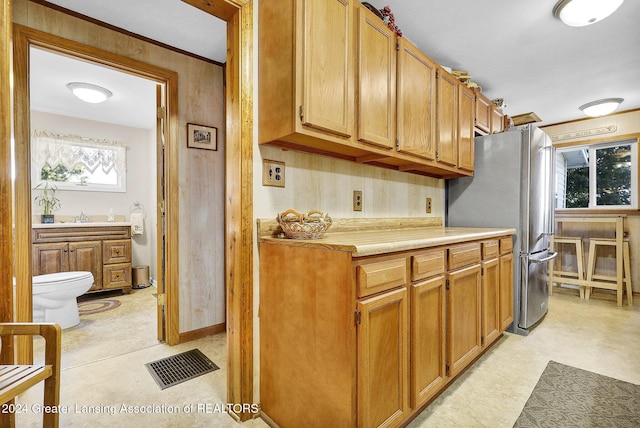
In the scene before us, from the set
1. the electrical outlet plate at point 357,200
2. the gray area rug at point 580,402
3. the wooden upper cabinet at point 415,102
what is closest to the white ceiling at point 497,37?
the wooden upper cabinet at point 415,102

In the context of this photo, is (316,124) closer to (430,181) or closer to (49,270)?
(430,181)

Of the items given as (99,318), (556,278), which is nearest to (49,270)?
(99,318)

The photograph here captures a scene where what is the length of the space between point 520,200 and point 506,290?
79 cm

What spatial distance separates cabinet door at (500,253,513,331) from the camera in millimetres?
2303

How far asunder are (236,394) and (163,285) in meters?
1.35

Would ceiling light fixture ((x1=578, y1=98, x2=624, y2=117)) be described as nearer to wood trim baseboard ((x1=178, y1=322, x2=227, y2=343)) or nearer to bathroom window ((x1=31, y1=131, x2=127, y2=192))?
wood trim baseboard ((x1=178, y1=322, x2=227, y2=343))

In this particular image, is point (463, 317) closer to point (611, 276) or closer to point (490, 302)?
point (490, 302)

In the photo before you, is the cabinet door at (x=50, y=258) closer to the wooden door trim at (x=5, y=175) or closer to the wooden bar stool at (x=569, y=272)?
the wooden door trim at (x=5, y=175)

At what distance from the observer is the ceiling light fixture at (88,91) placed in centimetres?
305

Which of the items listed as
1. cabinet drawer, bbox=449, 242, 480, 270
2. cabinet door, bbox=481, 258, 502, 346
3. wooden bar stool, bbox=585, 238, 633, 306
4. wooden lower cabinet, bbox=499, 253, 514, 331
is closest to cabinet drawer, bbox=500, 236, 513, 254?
wooden lower cabinet, bbox=499, 253, 514, 331

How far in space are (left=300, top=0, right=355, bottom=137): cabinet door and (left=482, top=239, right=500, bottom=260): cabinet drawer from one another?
1253 millimetres

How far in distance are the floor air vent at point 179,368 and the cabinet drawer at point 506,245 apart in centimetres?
227

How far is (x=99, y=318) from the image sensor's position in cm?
298

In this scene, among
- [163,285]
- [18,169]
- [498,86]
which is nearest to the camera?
[18,169]
